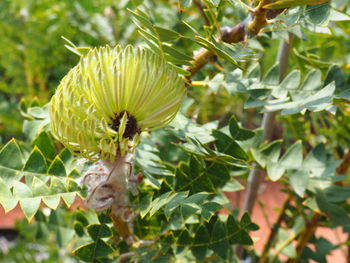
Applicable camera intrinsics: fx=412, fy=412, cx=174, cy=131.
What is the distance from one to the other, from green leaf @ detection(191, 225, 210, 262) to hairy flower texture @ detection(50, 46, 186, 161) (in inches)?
5.5

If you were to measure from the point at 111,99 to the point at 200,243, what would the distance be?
0.61 ft

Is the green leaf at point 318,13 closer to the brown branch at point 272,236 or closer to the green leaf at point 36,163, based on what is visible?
the green leaf at point 36,163

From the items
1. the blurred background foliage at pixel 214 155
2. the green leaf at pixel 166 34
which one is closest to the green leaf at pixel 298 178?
the blurred background foliage at pixel 214 155

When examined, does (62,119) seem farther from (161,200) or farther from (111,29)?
(111,29)

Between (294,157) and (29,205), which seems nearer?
(29,205)

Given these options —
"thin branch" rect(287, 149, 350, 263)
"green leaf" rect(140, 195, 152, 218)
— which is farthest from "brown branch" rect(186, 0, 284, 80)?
"thin branch" rect(287, 149, 350, 263)

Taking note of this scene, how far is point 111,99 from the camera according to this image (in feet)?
0.96

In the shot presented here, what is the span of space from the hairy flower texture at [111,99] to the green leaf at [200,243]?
0.14 m

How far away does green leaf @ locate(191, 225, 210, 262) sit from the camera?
401 mm

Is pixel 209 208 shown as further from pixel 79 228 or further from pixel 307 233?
pixel 307 233

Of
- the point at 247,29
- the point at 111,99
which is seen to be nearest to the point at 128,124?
the point at 111,99

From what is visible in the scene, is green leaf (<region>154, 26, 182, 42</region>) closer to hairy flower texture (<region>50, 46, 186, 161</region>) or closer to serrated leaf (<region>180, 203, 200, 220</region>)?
hairy flower texture (<region>50, 46, 186, 161</region>)

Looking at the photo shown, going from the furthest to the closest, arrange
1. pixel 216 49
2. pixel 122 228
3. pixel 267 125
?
pixel 267 125, pixel 122 228, pixel 216 49

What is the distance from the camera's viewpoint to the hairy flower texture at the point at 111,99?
29cm
